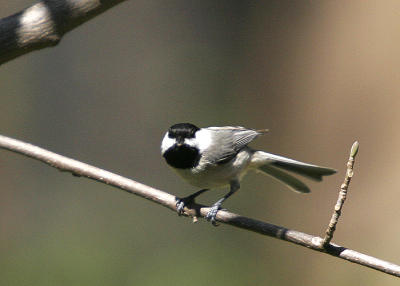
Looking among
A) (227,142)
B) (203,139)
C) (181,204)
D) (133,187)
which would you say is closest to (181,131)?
(203,139)

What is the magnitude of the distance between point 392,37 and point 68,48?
3.47m

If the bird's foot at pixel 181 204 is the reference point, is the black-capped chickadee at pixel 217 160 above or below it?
above

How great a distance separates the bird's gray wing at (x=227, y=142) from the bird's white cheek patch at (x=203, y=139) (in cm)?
4

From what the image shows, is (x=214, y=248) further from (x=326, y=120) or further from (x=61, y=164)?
(x=61, y=164)

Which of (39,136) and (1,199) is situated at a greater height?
(39,136)

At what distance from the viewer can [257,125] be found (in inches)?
239

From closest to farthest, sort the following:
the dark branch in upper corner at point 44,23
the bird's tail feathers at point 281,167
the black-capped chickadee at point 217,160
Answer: the dark branch in upper corner at point 44,23
the black-capped chickadee at point 217,160
the bird's tail feathers at point 281,167

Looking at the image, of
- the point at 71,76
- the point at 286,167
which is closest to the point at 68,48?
the point at 71,76

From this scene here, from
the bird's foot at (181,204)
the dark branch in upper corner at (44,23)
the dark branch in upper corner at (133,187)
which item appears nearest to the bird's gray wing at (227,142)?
the bird's foot at (181,204)

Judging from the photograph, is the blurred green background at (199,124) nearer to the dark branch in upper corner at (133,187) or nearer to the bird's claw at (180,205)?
the bird's claw at (180,205)

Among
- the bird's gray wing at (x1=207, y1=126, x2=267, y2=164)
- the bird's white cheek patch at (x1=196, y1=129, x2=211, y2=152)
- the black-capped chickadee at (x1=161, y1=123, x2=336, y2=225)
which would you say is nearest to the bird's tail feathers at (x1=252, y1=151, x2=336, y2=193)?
the black-capped chickadee at (x1=161, y1=123, x2=336, y2=225)

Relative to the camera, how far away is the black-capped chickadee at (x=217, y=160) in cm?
299

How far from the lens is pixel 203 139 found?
3213 mm

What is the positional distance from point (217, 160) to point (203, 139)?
19cm
